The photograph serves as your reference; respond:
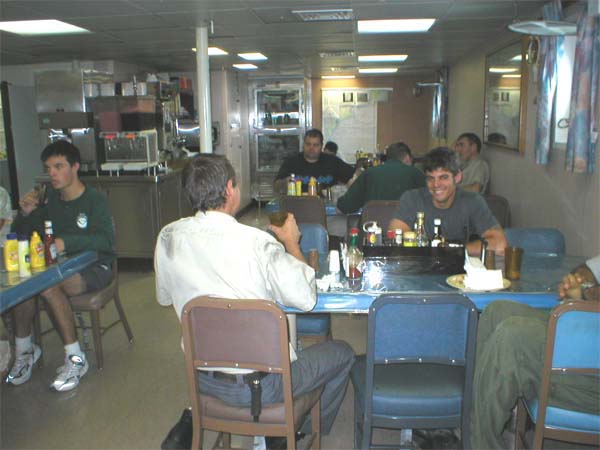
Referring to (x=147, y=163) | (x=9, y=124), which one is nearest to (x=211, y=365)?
(x=147, y=163)

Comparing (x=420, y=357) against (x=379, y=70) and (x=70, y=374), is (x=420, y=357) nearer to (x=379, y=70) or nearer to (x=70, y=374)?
(x=70, y=374)

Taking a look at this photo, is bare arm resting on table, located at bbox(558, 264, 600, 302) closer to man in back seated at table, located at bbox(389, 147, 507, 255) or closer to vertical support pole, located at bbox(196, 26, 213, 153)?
man in back seated at table, located at bbox(389, 147, 507, 255)

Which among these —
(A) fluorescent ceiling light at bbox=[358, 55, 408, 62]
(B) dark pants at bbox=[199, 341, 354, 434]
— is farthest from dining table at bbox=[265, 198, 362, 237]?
(A) fluorescent ceiling light at bbox=[358, 55, 408, 62]

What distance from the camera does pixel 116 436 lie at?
2615 mm

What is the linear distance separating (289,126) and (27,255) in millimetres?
7880

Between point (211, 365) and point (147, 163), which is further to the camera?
point (147, 163)

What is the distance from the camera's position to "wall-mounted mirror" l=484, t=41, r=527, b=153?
4.86m

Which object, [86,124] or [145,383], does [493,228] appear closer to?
[145,383]

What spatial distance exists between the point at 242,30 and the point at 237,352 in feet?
13.5

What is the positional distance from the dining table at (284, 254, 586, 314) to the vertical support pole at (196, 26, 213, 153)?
3.03 m

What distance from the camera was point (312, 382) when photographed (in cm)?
210

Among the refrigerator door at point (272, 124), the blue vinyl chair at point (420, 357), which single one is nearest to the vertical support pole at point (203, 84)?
the blue vinyl chair at point (420, 357)

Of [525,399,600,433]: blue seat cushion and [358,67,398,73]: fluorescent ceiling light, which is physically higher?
[358,67,398,73]: fluorescent ceiling light

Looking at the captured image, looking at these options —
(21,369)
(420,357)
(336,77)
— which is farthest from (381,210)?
(336,77)
